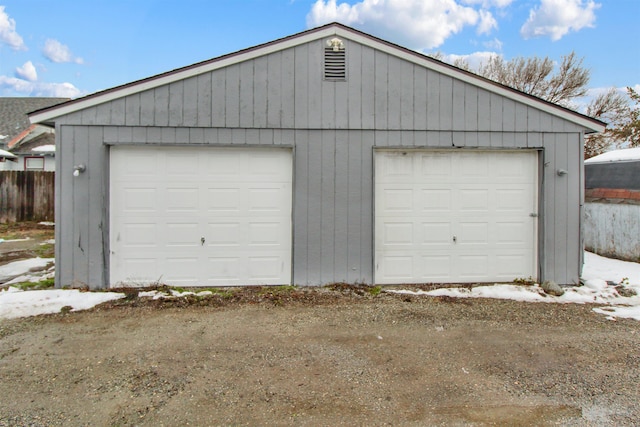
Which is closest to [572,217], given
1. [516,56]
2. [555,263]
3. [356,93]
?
[555,263]

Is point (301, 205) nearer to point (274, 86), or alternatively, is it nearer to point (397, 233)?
point (397, 233)

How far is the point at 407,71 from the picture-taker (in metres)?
6.00

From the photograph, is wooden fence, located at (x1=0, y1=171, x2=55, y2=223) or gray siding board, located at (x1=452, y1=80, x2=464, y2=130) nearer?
gray siding board, located at (x1=452, y1=80, x2=464, y2=130)

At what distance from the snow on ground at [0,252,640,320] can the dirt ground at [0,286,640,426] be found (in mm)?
285

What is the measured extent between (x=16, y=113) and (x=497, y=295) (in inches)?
943

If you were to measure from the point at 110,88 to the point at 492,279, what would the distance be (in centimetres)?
643

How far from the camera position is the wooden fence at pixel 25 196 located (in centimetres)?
1283

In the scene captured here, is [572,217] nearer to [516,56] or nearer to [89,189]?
[89,189]

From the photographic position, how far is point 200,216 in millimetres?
5922

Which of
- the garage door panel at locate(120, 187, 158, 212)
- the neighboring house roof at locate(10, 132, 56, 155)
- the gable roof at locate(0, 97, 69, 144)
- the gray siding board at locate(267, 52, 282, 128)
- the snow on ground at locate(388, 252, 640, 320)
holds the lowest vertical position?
the snow on ground at locate(388, 252, 640, 320)

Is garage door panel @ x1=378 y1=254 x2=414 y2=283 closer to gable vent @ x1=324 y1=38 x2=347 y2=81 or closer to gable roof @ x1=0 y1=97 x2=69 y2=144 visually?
gable vent @ x1=324 y1=38 x2=347 y2=81

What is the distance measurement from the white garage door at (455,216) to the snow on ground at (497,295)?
0.42 meters

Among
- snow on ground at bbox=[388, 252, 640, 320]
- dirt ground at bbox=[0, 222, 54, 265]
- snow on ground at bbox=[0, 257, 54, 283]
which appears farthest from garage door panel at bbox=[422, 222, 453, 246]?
dirt ground at bbox=[0, 222, 54, 265]

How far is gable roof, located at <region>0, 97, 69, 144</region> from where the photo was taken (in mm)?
18550
